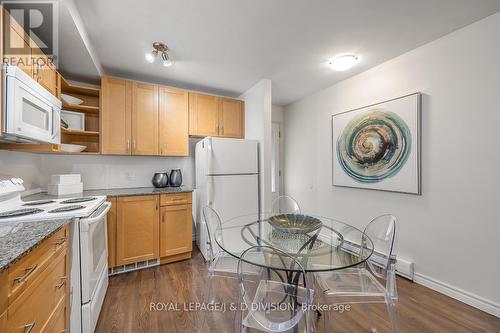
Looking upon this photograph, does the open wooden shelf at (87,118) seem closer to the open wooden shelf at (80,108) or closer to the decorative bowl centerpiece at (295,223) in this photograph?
the open wooden shelf at (80,108)

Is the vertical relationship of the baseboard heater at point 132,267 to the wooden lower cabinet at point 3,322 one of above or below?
below

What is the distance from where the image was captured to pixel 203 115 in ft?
10.0

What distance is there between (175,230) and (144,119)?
4.87ft

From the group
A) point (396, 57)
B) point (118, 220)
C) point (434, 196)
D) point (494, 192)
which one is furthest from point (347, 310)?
point (396, 57)

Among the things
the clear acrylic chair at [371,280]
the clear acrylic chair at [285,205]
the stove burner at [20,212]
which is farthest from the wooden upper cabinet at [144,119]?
the clear acrylic chair at [371,280]

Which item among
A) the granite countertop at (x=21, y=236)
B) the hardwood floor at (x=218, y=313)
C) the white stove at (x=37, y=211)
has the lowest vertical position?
the hardwood floor at (x=218, y=313)

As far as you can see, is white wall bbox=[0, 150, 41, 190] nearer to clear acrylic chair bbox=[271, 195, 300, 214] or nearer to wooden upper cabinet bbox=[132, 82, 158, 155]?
wooden upper cabinet bbox=[132, 82, 158, 155]

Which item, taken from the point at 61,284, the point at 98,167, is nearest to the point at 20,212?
the point at 61,284

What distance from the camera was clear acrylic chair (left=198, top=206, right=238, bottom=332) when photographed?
161 centimetres

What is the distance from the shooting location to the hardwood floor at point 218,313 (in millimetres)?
1554

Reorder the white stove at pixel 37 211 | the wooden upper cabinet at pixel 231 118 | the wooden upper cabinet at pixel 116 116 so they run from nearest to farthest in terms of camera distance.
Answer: the white stove at pixel 37 211
the wooden upper cabinet at pixel 116 116
the wooden upper cabinet at pixel 231 118

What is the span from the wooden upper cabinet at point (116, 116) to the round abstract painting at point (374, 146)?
2.83 m

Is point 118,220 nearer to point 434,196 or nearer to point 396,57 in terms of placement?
point 434,196

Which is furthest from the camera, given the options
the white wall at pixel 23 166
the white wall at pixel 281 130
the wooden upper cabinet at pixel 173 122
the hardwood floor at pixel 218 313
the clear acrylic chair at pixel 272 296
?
the white wall at pixel 281 130
